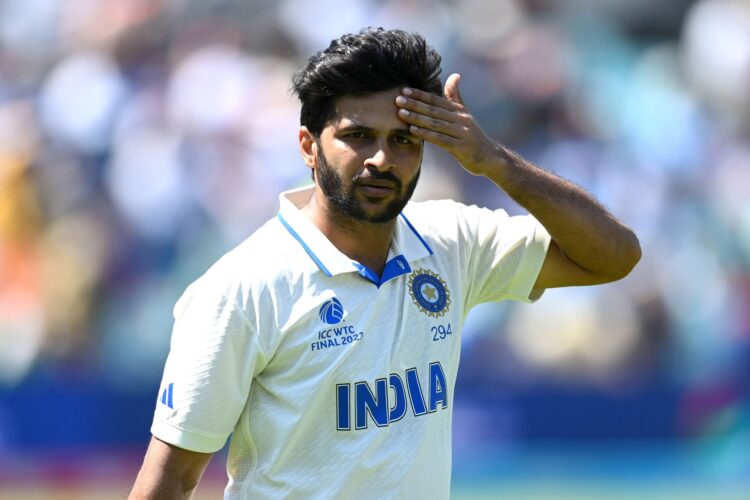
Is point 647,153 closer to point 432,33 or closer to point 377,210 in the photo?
point 432,33

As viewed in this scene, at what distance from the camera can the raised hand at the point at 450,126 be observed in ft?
9.60

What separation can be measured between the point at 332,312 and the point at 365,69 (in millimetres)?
588

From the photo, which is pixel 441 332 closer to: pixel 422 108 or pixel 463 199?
pixel 422 108

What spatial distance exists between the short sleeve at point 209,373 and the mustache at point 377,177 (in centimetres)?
42

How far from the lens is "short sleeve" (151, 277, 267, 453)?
9.28 ft

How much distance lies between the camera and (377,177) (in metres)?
2.95

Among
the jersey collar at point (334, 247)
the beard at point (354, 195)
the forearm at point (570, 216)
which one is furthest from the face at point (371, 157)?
the forearm at point (570, 216)

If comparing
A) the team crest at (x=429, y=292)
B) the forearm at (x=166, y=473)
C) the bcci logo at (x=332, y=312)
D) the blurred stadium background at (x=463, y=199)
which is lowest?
the forearm at (x=166, y=473)

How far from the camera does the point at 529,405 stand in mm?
9258

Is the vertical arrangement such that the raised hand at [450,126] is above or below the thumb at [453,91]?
below

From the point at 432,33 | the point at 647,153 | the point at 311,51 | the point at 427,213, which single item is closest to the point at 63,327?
the point at 311,51

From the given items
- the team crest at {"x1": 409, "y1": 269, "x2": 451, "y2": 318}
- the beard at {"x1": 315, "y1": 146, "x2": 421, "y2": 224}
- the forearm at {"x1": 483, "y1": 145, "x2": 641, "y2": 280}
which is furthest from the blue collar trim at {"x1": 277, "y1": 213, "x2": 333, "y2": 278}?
the forearm at {"x1": 483, "y1": 145, "x2": 641, "y2": 280}

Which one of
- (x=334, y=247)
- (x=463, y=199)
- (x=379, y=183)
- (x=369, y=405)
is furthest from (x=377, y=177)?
(x=463, y=199)

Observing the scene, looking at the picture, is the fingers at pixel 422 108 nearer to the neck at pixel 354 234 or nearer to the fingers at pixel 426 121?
the fingers at pixel 426 121
